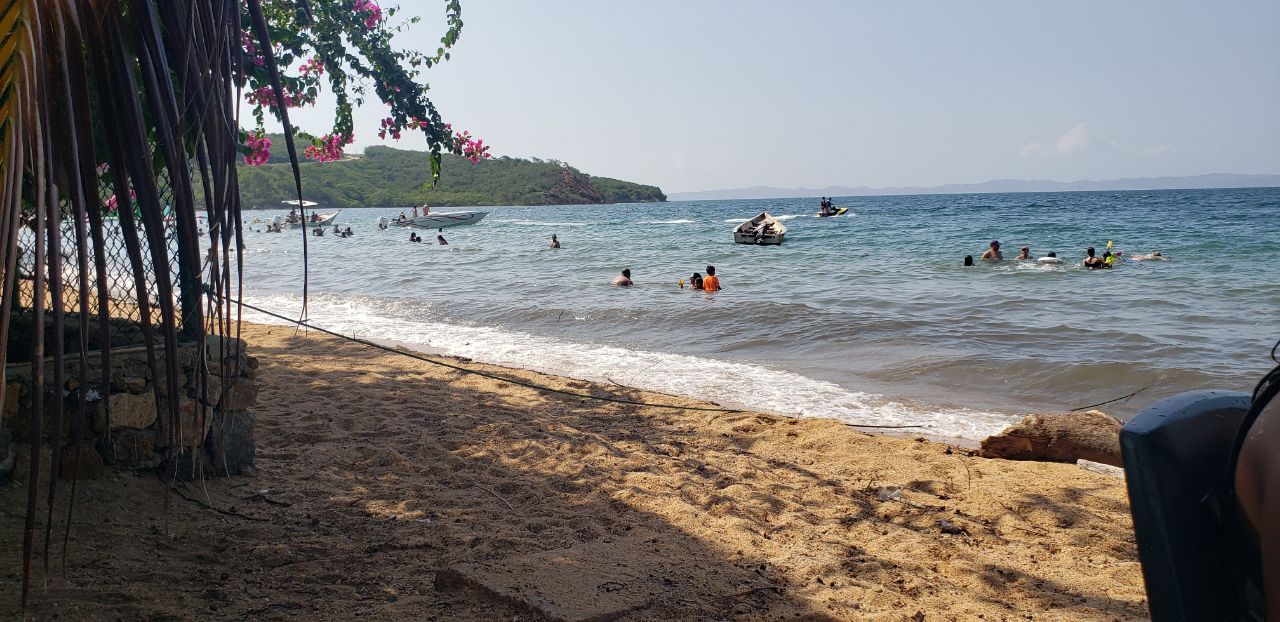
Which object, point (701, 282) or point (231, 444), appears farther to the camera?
point (701, 282)

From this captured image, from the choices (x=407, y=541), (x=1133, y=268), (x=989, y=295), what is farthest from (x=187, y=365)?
(x=1133, y=268)

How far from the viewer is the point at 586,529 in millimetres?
3734

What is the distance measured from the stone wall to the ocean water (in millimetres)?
3926

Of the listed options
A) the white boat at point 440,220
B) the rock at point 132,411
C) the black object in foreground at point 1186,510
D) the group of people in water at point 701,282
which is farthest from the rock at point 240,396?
the white boat at point 440,220

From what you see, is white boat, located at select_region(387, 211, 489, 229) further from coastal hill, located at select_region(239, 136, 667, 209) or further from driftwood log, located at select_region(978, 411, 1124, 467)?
coastal hill, located at select_region(239, 136, 667, 209)

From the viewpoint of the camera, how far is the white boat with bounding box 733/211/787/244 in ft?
83.8

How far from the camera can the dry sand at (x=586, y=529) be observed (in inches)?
113

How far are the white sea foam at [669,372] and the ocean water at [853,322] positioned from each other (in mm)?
32

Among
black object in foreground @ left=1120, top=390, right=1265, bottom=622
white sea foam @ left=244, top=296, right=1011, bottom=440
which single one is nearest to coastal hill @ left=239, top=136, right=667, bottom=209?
white sea foam @ left=244, top=296, right=1011, bottom=440

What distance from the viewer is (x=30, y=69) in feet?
4.06

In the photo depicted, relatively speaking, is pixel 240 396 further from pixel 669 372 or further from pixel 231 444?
pixel 669 372

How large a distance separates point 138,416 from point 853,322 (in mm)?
8584

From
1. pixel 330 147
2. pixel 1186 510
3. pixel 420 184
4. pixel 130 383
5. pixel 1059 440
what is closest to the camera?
pixel 1186 510

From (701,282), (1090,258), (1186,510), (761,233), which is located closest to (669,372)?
(1186,510)
